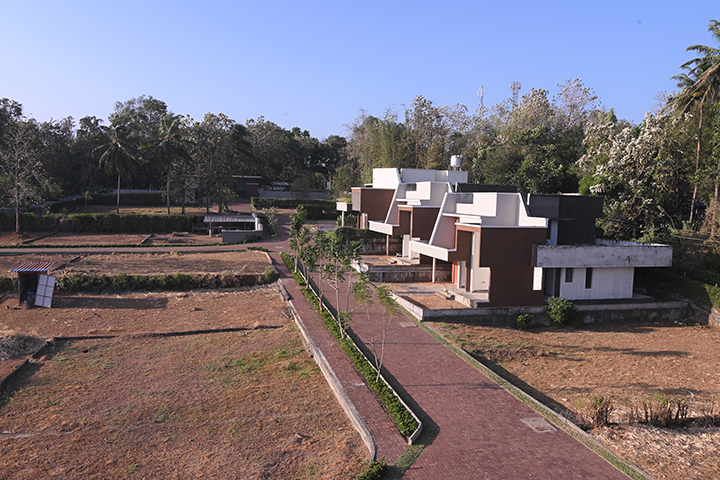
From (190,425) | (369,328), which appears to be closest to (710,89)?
(369,328)

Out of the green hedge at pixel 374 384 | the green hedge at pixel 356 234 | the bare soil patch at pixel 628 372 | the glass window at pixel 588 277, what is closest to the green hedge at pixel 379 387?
the green hedge at pixel 374 384

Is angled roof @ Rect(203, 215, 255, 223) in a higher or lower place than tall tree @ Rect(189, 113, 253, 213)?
lower

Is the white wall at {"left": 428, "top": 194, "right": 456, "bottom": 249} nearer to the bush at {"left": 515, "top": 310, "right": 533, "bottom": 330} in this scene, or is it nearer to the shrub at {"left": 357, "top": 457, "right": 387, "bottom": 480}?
the bush at {"left": 515, "top": 310, "right": 533, "bottom": 330}

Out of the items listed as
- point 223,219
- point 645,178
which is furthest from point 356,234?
point 645,178

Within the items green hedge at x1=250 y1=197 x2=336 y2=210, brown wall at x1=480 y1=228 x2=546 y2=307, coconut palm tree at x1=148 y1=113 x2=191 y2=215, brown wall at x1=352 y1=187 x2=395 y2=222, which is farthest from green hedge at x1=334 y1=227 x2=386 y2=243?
green hedge at x1=250 y1=197 x2=336 y2=210

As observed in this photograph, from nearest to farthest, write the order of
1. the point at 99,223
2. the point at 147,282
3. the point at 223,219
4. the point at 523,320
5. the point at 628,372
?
the point at 628,372, the point at 523,320, the point at 147,282, the point at 99,223, the point at 223,219

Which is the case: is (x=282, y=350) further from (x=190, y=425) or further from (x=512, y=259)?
(x=512, y=259)

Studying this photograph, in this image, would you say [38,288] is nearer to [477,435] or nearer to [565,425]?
[477,435]
